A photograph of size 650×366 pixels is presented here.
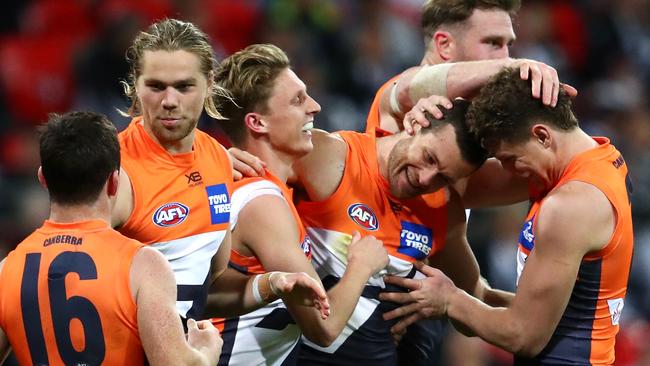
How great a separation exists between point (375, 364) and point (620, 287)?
3.76 feet

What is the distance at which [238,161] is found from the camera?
475 cm

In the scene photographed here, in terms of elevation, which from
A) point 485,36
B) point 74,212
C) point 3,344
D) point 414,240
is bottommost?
point 3,344

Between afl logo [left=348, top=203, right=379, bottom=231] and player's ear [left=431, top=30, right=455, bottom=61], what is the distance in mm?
1193

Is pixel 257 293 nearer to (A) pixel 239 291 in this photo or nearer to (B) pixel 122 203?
(A) pixel 239 291

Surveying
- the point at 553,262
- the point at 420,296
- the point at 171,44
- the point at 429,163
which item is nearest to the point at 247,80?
the point at 171,44

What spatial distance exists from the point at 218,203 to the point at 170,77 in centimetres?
54

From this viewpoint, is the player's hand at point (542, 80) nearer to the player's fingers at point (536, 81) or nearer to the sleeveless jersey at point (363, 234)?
the player's fingers at point (536, 81)

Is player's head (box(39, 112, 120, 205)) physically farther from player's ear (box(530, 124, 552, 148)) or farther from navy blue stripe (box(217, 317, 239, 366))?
player's ear (box(530, 124, 552, 148))

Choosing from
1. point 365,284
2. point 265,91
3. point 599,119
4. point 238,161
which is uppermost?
point 599,119

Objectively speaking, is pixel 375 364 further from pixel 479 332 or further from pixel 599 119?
pixel 599 119

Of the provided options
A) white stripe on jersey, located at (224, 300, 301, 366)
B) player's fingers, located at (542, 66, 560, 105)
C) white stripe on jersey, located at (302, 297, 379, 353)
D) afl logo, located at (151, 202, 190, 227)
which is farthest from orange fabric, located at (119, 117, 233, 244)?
player's fingers, located at (542, 66, 560, 105)

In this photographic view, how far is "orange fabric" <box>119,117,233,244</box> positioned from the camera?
4262 mm

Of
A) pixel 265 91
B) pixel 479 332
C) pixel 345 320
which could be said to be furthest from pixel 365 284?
pixel 265 91

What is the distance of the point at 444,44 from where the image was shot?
5746 millimetres
